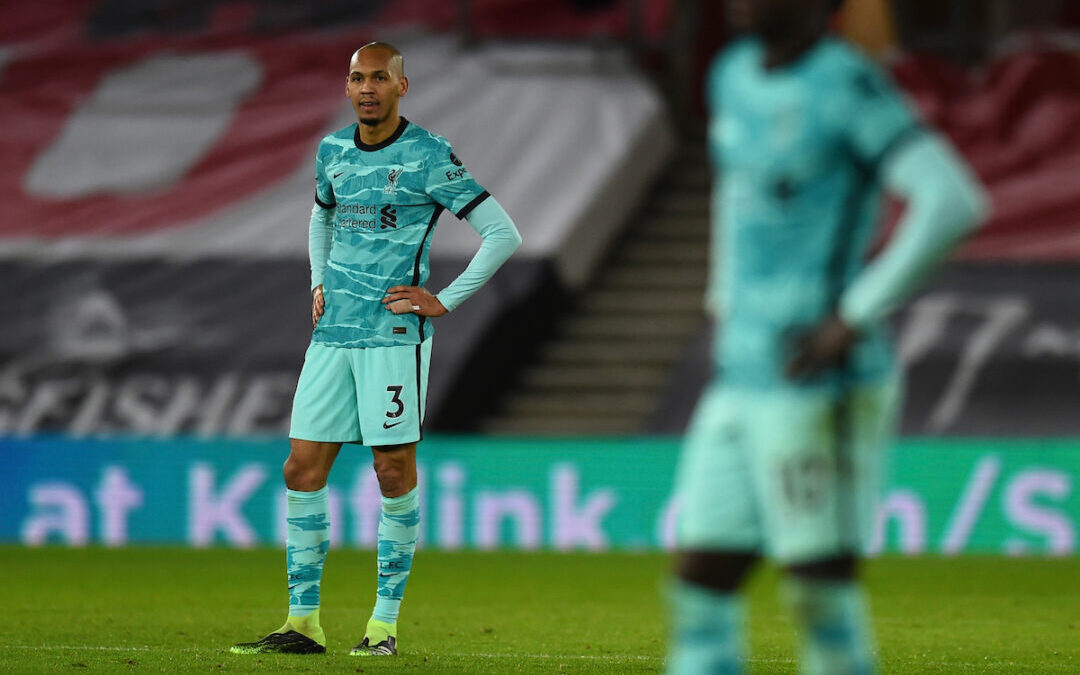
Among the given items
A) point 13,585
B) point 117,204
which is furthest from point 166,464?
point 117,204

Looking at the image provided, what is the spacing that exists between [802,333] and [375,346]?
264 cm

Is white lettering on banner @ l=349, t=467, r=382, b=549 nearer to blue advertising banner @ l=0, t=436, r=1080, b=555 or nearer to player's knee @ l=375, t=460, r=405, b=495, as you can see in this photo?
blue advertising banner @ l=0, t=436, r=1080, b=555

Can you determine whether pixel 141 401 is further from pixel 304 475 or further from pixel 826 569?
pixel 826 569

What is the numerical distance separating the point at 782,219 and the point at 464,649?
10.8 ft

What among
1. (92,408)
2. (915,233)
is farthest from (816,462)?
(92,408)

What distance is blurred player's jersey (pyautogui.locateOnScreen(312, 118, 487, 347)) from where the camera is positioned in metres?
5.92

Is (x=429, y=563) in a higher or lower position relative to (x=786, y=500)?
lower

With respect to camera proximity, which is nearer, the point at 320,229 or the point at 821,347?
the point at 821,347

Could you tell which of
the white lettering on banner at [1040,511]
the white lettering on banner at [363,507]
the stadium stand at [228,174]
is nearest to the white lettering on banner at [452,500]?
the white lettering on banner at [363,507]

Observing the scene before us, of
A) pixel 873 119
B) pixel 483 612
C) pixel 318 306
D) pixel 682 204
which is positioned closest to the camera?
pixel 873 119

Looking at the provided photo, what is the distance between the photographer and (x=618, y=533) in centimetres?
1189

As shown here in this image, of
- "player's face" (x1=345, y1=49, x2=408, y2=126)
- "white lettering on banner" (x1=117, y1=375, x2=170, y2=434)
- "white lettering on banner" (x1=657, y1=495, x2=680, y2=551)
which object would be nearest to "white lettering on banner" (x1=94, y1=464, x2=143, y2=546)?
"white lettering on banner" (x1=117, y1=375, x2=170, y2=434)

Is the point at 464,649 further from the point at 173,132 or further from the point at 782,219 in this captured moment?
the point at 173,132

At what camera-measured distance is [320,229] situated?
245 inches
